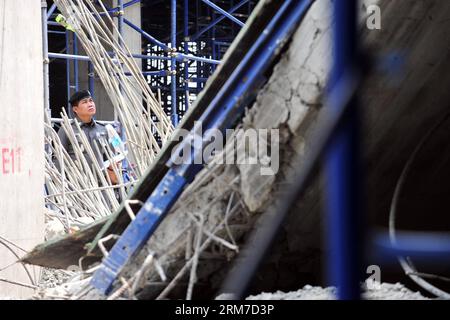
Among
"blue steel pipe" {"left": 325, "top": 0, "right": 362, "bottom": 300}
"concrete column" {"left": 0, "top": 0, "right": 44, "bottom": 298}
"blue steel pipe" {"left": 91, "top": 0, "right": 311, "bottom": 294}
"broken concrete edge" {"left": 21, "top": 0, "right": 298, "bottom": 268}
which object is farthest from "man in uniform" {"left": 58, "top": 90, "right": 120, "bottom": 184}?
"blue steel pipe" {"left": 325, "top": 0, "right": 362, "bottom": 300}

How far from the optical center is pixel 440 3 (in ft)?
8.00

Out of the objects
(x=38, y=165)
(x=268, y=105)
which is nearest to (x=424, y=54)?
(x=268, y=105)

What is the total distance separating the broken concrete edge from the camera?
2.42 meters

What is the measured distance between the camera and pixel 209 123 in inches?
94.7

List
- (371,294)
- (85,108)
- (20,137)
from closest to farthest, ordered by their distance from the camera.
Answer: (371,294) < (20,137) < (85,108)

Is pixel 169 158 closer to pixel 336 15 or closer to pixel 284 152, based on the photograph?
pixel 284 152

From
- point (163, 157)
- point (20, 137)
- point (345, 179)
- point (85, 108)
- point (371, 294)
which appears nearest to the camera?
point (345, 179)

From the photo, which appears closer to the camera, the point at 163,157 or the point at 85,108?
the point at 163,157

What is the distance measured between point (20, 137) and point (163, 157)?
6.05 ft

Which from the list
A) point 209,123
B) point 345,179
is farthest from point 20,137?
point 345,179

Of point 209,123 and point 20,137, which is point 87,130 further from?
point 209,123

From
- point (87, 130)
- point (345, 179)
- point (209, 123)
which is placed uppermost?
point (345, 179)

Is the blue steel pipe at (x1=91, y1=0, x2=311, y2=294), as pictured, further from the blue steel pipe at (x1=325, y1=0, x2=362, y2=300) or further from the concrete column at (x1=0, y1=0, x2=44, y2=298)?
the concrete column at (x1=0, y1=0, x2=44, y2=298)

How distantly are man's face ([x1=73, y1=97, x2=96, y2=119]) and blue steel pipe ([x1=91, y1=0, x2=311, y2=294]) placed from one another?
150 inches
